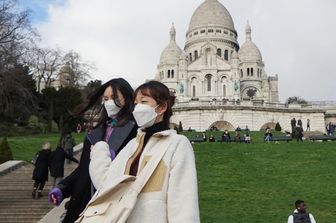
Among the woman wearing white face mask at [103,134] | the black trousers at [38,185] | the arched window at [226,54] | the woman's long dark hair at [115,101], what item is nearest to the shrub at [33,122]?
the black trousers at [38,185]

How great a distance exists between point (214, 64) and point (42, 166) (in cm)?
6319

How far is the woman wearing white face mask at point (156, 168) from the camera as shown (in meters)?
2.77

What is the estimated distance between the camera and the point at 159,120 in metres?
3.21

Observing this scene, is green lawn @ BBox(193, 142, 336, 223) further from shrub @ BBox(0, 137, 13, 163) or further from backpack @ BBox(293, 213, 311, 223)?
shrub @ BBox(0, 137, 13, 163)

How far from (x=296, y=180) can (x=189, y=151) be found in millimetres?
13569

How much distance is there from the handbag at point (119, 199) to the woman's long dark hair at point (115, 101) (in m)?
1.07

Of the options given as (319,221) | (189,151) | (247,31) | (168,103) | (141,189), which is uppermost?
(247,31)

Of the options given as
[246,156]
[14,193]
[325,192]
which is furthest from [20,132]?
[325,192]

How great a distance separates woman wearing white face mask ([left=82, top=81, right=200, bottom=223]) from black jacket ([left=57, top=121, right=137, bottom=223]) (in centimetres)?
36

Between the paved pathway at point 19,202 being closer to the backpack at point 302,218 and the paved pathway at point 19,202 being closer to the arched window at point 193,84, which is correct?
the backpack at point 302,218

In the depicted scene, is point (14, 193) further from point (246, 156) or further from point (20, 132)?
→ point (20, 132)

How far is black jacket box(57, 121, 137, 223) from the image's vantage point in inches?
146

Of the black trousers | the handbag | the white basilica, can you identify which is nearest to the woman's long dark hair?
the handbag

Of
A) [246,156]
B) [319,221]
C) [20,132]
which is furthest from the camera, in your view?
[20,132]
